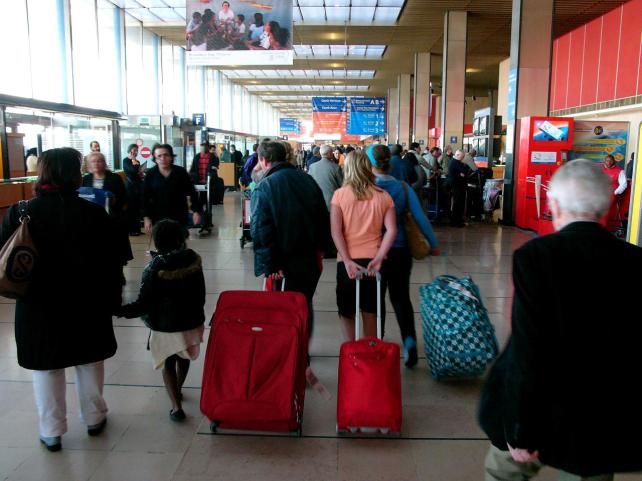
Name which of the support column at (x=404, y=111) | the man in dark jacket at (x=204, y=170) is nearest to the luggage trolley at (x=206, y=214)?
the man in dark jacket at (x=204, y=170)

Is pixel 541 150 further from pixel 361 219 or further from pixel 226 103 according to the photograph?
pixel 226 103

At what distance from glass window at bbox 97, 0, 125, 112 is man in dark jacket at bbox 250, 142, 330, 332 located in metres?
13.7

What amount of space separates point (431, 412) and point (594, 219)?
2210 millimetres

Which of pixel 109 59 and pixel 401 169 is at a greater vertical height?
pixel 109 59

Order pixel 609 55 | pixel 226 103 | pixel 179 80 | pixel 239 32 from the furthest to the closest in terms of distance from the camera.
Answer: pixel 226 103 < pixel 179 80 < pixel 609 55 < pixel 239 32

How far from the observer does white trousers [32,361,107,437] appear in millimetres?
3131

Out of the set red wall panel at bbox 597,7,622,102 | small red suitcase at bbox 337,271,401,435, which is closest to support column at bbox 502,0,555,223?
red wall panel at bbox 597,7,622,102

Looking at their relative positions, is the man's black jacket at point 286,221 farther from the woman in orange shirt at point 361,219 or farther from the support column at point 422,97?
the support column at point 422,97

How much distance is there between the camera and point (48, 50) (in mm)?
13367

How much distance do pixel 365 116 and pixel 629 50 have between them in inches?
711

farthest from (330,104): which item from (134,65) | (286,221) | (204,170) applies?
(286,221)

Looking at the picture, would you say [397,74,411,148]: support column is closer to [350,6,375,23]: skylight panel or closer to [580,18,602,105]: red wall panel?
[350,6,375,23]: skylight panel

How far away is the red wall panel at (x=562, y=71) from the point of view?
70.5 ft

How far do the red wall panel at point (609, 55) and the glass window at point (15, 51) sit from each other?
52.0 ft
